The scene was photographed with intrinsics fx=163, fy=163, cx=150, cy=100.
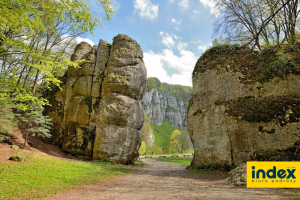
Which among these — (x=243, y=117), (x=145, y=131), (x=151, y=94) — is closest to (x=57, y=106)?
(x=243, y=117)

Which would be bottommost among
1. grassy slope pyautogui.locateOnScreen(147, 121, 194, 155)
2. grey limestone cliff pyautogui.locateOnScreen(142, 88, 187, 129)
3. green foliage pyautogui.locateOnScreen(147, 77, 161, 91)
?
grassy slope pyautogui.locateOnScreen(147, 121, 194, 155)

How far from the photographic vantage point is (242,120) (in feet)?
37.5

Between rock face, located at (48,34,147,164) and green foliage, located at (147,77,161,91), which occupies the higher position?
green foliage, located at (147,77,161,91)

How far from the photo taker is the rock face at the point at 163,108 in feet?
417

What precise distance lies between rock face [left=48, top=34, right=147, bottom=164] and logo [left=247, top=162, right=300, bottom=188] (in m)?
11.7

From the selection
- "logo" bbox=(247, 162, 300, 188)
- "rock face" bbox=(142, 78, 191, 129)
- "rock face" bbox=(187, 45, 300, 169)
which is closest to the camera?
"logo" bbox=(247, 162, 300, 188)

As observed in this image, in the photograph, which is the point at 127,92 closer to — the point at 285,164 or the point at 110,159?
the point at 110,159

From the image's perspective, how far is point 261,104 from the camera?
1131 centimetres

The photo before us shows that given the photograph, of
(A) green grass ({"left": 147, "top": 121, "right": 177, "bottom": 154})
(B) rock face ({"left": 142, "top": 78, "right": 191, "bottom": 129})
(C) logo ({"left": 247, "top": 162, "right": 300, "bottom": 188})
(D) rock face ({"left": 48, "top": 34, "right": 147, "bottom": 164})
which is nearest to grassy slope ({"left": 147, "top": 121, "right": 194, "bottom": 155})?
(A) green grass ({"left": 147, "top": 121, "right": 177, "bottom": 154})

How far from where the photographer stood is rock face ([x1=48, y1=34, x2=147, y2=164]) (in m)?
16.5

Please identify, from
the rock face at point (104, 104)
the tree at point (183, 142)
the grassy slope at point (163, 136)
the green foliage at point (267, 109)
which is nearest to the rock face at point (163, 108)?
the grassy slope at point (163, 136)

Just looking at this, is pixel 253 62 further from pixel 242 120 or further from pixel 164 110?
pixel 164 110

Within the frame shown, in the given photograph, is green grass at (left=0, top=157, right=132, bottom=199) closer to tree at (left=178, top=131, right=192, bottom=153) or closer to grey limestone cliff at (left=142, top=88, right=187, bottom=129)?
tree at (left=178, top=131, right=192, bottom=153)

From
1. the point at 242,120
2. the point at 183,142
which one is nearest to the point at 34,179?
the point at 242,120
